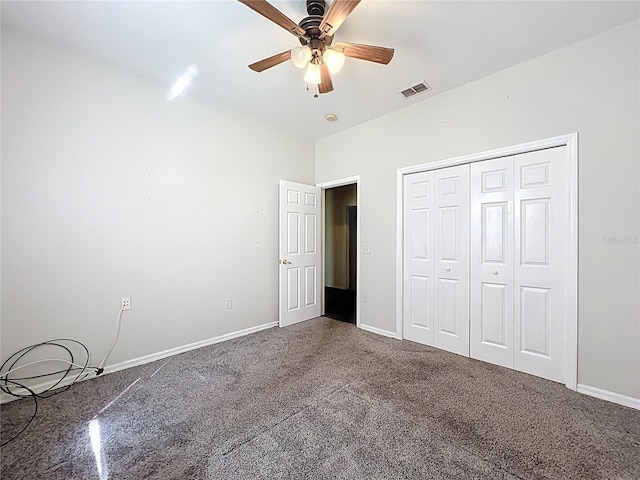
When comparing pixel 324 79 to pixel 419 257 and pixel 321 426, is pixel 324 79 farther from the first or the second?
pixel 321 426

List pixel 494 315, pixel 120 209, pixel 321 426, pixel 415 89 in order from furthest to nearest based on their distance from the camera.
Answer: pixel 415 89 → pixel 494 315 → pixel 120 209 → pixel 321 426

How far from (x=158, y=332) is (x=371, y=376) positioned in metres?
2.16

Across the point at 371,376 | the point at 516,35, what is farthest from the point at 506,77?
the point at 371,376

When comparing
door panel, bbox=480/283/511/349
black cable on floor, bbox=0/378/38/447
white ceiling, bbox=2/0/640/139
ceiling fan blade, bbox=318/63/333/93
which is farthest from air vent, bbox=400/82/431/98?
black cable on floor, bbox=0/378/38/447

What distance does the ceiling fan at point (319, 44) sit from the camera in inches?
64.6

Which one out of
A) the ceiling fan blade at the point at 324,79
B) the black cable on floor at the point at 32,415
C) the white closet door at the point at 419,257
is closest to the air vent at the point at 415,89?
the white closet door at the point at 419,257

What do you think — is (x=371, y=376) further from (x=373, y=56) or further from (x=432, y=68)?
(x=432, y=68)

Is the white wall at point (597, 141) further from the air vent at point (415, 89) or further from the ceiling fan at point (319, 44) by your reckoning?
the ceiling fan at point (319, 44)

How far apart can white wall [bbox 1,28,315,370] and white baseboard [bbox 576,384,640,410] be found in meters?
3.26

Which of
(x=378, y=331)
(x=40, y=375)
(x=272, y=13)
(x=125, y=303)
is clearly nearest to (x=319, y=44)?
Result: (x=272, y=13)

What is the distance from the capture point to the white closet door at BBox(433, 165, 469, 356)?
2.91 metres

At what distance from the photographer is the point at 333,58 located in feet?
6.53

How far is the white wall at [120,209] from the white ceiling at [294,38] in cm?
32

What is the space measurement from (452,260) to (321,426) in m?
2.12
